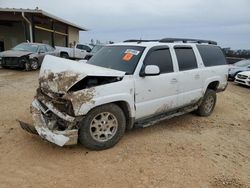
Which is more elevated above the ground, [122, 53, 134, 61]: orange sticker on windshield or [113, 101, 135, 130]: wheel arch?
[122, 53, 134, 61]: orange sticker on windshield

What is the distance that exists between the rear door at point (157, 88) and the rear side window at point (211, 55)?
1463 millimetres

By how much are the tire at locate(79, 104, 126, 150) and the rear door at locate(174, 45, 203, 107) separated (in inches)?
69.4

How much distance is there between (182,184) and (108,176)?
3.35 feet

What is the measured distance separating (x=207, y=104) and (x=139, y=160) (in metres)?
3.44

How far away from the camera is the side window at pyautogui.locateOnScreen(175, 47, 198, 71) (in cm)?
561

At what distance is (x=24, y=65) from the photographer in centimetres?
1403

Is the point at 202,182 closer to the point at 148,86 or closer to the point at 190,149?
the point at 190,149

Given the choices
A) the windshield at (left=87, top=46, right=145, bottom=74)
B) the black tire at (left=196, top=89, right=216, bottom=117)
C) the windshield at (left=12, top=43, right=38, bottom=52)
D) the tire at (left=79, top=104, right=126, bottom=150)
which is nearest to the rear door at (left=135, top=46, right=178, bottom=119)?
the windshield at (left=87, top=46, right=145, bottom=74)

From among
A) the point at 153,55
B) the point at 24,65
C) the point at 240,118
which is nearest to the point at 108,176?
the point at 153,55

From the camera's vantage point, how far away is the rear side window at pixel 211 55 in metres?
6.44

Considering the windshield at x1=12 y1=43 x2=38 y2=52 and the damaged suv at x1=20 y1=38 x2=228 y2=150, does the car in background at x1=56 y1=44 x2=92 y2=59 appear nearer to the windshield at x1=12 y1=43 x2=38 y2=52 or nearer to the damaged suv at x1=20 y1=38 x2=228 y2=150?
the windshield at x1=12 y1=43 x2=38 y2=52

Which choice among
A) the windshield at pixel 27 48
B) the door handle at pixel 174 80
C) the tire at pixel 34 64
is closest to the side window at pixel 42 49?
the windshield at pixel 27 48

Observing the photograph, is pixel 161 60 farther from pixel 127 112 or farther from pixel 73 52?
pixel 73 52

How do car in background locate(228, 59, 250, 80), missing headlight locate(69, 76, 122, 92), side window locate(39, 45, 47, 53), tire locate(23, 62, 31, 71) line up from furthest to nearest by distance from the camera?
car in background locate(228, 59, 250, 80)
side window locate(39, 45, 47, 53)
tire locate(23, 62, 31, 71)
missing headlight locate(69, 76, 122, 92)
